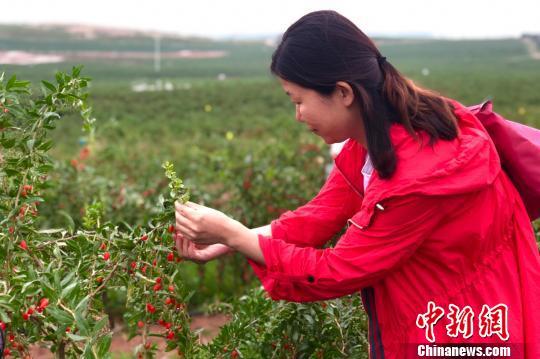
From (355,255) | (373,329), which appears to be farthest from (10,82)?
(373,329)

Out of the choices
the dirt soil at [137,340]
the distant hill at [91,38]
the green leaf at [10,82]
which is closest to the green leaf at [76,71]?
the green leaf at [10,82]

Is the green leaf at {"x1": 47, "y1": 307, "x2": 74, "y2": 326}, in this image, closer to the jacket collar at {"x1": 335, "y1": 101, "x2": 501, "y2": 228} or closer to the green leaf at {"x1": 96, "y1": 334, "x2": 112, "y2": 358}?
the green leaf at {"x1": 96, "y1": 334, "x2": 112, "y2": 358}

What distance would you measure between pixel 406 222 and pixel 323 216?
39cm

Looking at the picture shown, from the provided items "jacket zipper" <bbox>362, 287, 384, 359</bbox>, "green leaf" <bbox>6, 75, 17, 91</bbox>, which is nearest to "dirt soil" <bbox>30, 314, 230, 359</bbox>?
"jacket zipper" <bbox>362, 287, 384, 359</bbox>

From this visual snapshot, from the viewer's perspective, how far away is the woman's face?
4.98ft

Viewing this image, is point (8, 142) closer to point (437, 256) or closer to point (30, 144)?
point (30, 144)

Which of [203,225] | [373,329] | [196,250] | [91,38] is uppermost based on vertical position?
[203,225]

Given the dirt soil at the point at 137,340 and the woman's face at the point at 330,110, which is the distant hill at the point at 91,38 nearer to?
the dirt soil at the point at 137,340

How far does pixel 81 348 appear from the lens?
149 centimetres

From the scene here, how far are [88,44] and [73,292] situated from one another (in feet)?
154

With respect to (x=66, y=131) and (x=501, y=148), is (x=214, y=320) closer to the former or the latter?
(x=501, y=148)

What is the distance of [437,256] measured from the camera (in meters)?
1.51

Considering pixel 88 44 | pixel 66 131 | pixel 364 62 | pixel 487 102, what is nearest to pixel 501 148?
pixel 487 102

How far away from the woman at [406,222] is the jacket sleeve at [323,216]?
0.25m
